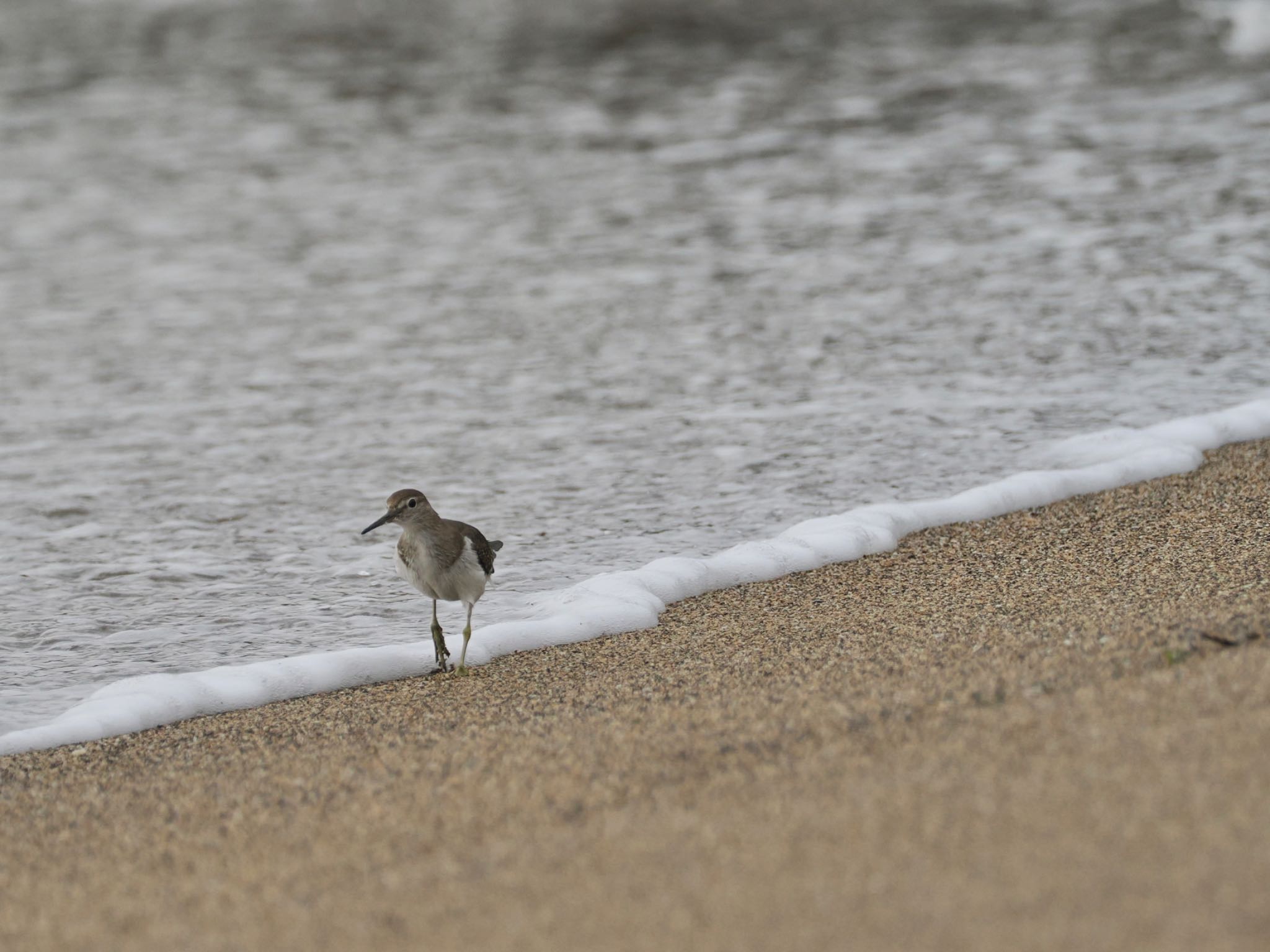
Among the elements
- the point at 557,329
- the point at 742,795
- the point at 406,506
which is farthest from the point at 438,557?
the point at 557,329

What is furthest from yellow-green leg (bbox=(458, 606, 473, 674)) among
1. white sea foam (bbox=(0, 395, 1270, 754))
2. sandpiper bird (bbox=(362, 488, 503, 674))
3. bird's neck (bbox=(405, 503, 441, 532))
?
bird's neck (bbox=(405, 503, 441, 532))

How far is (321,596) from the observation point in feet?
18.0

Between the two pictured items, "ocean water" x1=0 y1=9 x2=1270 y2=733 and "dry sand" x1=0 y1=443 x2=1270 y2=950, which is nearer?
"dry sand" x1=0 y1=443 x2=1270 y2=950

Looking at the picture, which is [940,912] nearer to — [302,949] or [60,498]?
[302,949]

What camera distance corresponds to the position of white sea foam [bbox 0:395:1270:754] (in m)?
4.43

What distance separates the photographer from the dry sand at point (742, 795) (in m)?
2.48

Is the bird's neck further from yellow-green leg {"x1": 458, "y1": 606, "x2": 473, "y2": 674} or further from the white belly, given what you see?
yellow-green leg {"x1": 458, "y1": 606, "x2": 473, "y2": 674}

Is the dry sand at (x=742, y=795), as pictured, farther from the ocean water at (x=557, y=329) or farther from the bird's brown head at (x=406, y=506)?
the ocean water at (x=557, y=329)

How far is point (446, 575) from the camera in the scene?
4711 mm

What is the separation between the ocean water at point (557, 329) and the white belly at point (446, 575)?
0.47m

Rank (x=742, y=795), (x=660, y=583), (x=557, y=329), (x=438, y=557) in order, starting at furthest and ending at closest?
(x=557, y=329), (x=660, y=583), (x=438, y=557), (x=742, y=795)

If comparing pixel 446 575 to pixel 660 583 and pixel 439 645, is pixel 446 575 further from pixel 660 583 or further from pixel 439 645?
pixel 660 583

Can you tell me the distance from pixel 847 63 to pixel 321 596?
45.2ft

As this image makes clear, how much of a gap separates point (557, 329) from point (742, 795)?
6095 mm
